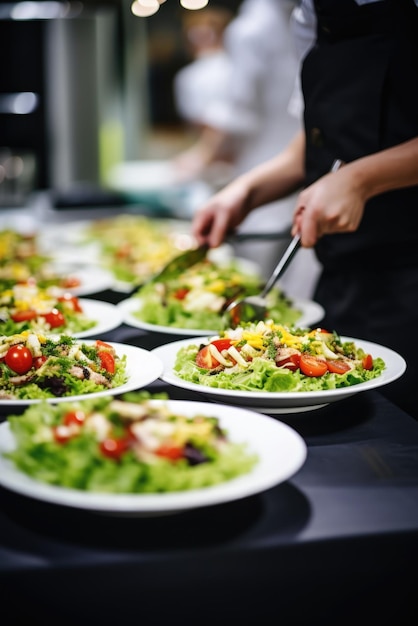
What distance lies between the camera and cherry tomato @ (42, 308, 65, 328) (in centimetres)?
217

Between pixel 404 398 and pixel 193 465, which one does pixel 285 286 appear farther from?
pixel 193 465

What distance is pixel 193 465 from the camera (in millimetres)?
1150

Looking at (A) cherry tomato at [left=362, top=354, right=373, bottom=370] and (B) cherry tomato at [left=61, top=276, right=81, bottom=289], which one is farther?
(B) cherry tomato at [left=61, top=276, right=81, bottom=289]

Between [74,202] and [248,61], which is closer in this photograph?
[248,61]

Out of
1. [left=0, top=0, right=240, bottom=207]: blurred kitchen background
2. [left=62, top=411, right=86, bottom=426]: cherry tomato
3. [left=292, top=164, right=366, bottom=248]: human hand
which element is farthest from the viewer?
[left=0, top=0, right=240, bottom=207]: blurred kitchen background

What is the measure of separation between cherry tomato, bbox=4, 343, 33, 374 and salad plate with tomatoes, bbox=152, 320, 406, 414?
10.8 inches

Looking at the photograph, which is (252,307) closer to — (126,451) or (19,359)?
(19,359)

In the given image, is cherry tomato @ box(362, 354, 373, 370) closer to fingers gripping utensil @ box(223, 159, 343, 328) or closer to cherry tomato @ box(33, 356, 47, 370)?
fingers gripping utensil @ box(223, 159, 343, 328)

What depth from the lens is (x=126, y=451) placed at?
1137 mm

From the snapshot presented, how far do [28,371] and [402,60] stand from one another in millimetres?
1372

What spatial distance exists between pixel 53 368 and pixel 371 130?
123 centimetres

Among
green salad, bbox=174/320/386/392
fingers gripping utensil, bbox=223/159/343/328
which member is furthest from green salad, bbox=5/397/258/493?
fingers gripping utensil, bbox=223/159/343/328

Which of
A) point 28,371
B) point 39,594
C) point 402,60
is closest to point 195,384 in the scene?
point 28,371

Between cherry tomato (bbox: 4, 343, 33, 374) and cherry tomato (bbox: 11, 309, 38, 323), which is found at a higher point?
cherry tomato (bbox: 4, 343, 33, 374)
